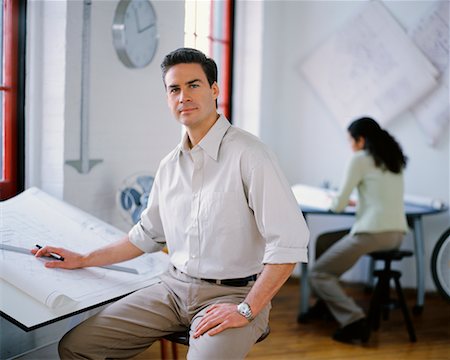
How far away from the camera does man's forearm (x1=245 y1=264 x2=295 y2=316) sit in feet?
6.18

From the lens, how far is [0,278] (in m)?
1.96

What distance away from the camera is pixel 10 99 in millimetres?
2775

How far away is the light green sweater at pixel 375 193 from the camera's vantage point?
11.6 ft

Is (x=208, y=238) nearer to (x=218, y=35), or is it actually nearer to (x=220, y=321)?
(x=220, y=321)

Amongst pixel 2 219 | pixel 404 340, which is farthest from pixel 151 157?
pixel 404 340

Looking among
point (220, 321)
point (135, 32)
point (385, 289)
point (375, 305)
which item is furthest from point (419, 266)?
point (220, 321)

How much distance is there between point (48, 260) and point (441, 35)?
3100 millimetres

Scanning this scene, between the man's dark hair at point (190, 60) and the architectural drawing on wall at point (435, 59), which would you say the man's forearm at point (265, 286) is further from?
the architectural drawing on wall at point (435, 59)

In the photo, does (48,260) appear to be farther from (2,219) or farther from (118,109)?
(118,109)

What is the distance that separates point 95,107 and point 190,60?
1001 mm

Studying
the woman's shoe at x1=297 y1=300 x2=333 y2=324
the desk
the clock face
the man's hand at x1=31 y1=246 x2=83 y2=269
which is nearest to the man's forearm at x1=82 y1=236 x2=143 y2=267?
the man's hand at x1=31 y1=246 x2=83 y2=269

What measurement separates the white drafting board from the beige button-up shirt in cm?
26

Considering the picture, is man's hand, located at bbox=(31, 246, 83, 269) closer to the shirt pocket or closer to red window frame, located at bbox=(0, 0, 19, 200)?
the shirt pocket

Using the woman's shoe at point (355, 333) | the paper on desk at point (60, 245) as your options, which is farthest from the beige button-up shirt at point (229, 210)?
the woman's shoe at point (355, 333)
